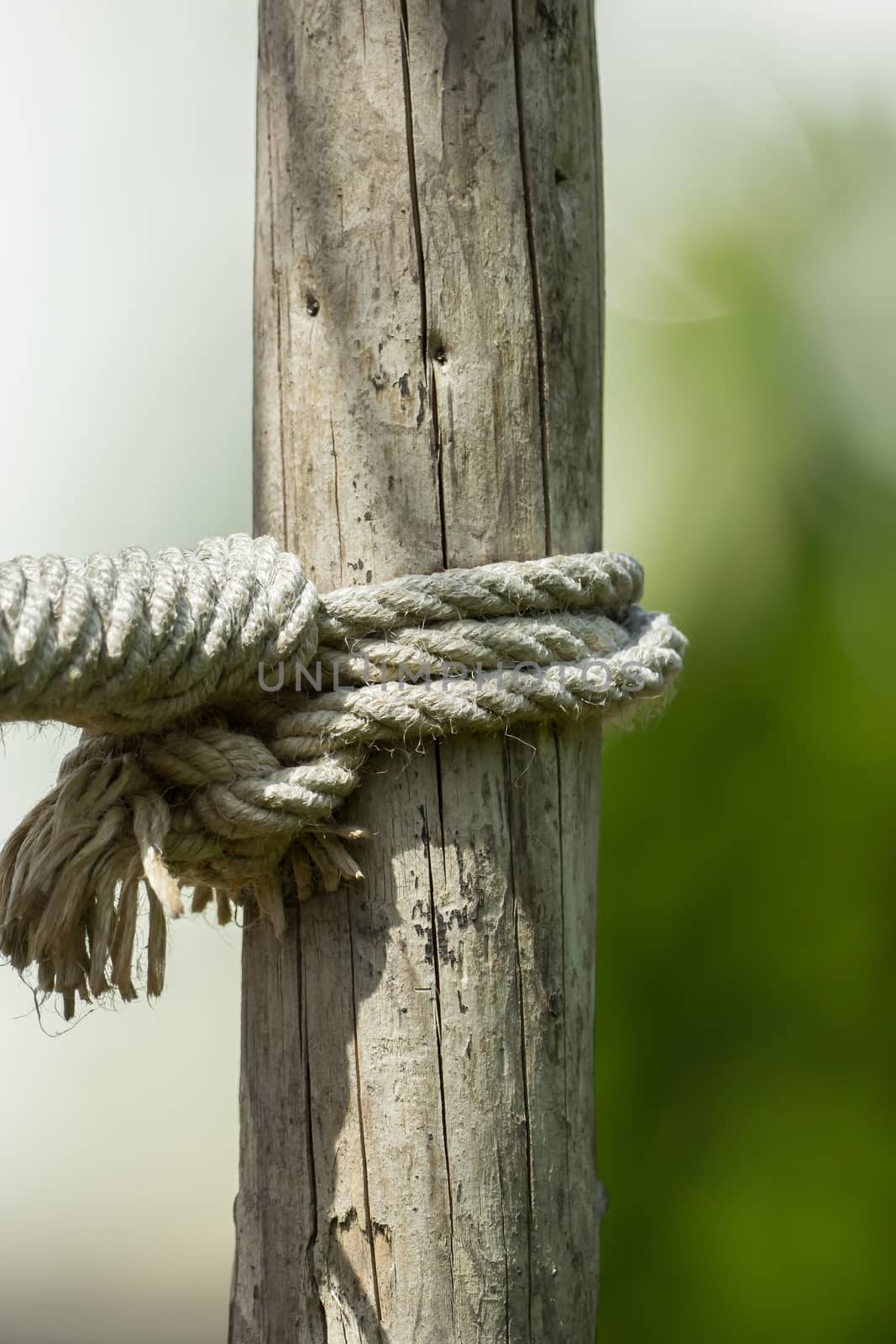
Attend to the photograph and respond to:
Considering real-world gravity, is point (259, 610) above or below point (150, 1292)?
above

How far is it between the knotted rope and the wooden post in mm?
49

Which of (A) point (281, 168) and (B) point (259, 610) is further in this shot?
(A) point (281, 168)

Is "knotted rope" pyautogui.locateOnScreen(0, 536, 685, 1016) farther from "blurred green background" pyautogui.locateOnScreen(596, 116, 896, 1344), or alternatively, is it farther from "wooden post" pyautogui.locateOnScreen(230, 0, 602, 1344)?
"blurred green background" pyautogui.locateOnScreen(596, 116, 896, 1344)

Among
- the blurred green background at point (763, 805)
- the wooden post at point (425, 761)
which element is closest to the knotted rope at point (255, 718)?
the wooden post at point (425, 761)

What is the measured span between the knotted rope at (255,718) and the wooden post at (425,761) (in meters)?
0.05

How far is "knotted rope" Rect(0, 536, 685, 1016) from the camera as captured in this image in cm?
94

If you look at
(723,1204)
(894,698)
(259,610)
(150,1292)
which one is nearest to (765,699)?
(894,698)

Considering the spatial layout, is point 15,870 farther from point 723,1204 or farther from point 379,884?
point 723,1204

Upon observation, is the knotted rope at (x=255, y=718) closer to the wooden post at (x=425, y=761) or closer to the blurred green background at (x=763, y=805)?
the wooden post at (x=425, y=761)

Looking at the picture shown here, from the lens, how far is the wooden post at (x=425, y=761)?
1003 mm

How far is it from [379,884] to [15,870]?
32 centimetres

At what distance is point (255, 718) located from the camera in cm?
103

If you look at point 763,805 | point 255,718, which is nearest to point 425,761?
point 255,718

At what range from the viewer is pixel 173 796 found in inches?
40.9
